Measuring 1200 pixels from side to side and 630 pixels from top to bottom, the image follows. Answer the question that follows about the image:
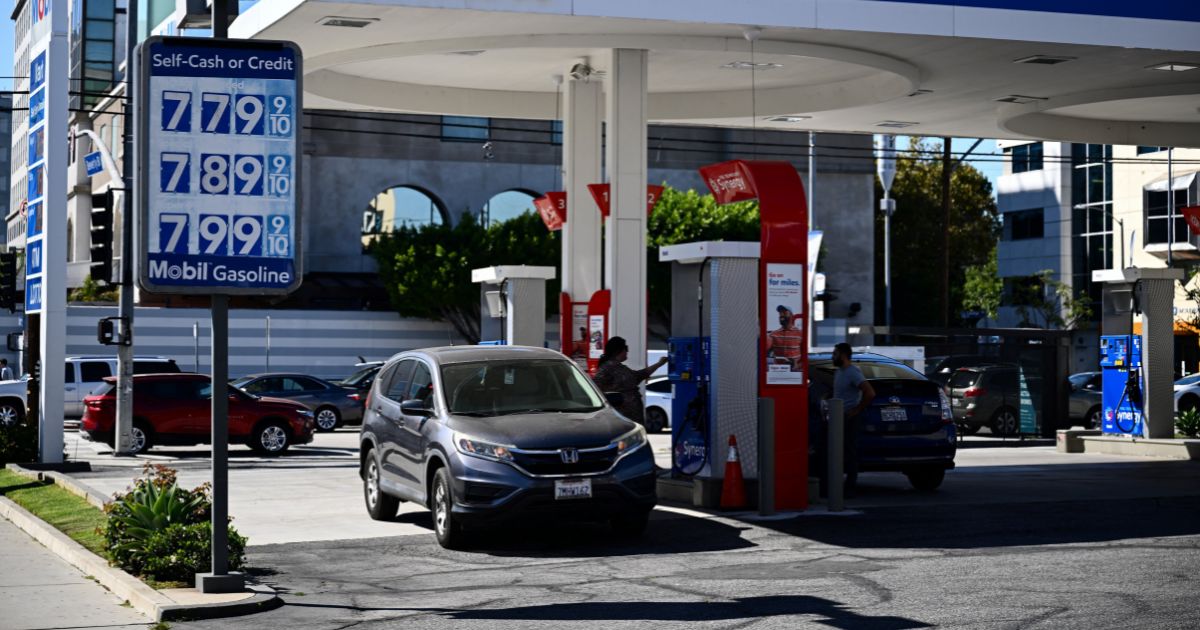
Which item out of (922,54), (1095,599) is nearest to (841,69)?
(922,54)

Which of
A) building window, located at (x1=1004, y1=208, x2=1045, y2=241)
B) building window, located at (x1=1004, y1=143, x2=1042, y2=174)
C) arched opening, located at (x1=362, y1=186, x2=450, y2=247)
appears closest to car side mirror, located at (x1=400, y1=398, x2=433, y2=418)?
arched opening, located at (x1=362, y1=186, x2=450, y2=247)

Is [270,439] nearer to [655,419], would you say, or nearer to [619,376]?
[655,419]

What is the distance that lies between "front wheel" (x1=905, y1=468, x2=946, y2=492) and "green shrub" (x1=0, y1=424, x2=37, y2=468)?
13010 mm

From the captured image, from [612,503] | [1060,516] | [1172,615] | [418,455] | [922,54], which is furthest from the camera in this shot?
[922,54]

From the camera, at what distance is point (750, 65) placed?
2381cm

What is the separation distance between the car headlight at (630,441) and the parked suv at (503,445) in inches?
0.5

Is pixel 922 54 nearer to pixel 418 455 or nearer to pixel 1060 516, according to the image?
pixel 1060 516

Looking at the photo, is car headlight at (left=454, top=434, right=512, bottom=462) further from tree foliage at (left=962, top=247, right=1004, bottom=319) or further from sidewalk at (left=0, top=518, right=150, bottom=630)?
tree foliage at (left=962, top=247, right=1004, bottom=319)

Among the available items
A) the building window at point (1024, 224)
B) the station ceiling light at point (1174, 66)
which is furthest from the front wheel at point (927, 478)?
the building window at point (1024, 224)

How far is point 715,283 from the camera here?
15.8 m

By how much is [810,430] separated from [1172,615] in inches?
322

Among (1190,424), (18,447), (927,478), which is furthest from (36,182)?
(1190,424)

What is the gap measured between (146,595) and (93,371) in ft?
91.7

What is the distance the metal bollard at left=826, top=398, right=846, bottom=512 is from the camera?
1555 cm
